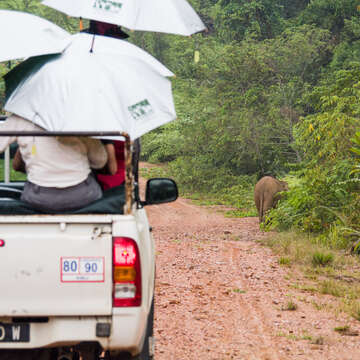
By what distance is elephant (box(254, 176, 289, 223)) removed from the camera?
1588cm

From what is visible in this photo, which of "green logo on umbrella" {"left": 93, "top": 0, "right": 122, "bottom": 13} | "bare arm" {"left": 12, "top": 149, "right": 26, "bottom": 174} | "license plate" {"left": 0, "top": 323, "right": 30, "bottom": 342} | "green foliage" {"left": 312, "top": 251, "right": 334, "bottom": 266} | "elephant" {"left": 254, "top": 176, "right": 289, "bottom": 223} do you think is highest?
"green logo on umbrella" {"left": 93, "top": 0, "right": 122, "bottom": 13}

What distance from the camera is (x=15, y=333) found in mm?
3459

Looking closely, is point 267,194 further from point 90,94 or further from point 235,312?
point 90,94

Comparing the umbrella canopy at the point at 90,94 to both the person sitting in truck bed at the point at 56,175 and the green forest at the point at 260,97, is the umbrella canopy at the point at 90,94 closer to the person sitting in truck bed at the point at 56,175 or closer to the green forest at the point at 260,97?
the person sitting in truck bed at the point at 56,175

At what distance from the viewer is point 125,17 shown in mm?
4625

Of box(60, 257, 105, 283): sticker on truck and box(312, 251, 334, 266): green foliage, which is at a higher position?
box(60, 257, 105, 283): sticker on truck

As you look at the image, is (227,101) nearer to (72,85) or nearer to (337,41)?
(337,41)

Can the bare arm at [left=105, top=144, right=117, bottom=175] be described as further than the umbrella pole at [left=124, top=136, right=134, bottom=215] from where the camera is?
Yes

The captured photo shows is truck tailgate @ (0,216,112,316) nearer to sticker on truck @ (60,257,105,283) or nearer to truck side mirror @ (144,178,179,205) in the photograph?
sticker on truck @ (60,257,105,283)

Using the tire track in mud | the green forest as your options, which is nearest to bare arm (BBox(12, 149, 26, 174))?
the tire track in mud

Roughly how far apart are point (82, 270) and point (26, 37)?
1.59 metres

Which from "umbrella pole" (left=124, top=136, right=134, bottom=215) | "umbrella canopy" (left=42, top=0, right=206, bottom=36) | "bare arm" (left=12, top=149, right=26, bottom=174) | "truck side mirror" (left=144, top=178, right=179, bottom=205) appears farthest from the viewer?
"umbrella canopy" (left=42, top=0, right=206, bottom=36)

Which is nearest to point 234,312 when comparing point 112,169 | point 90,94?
point 112,169

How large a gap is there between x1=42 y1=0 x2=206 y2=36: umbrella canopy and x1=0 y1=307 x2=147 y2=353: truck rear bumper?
6.76 ft
